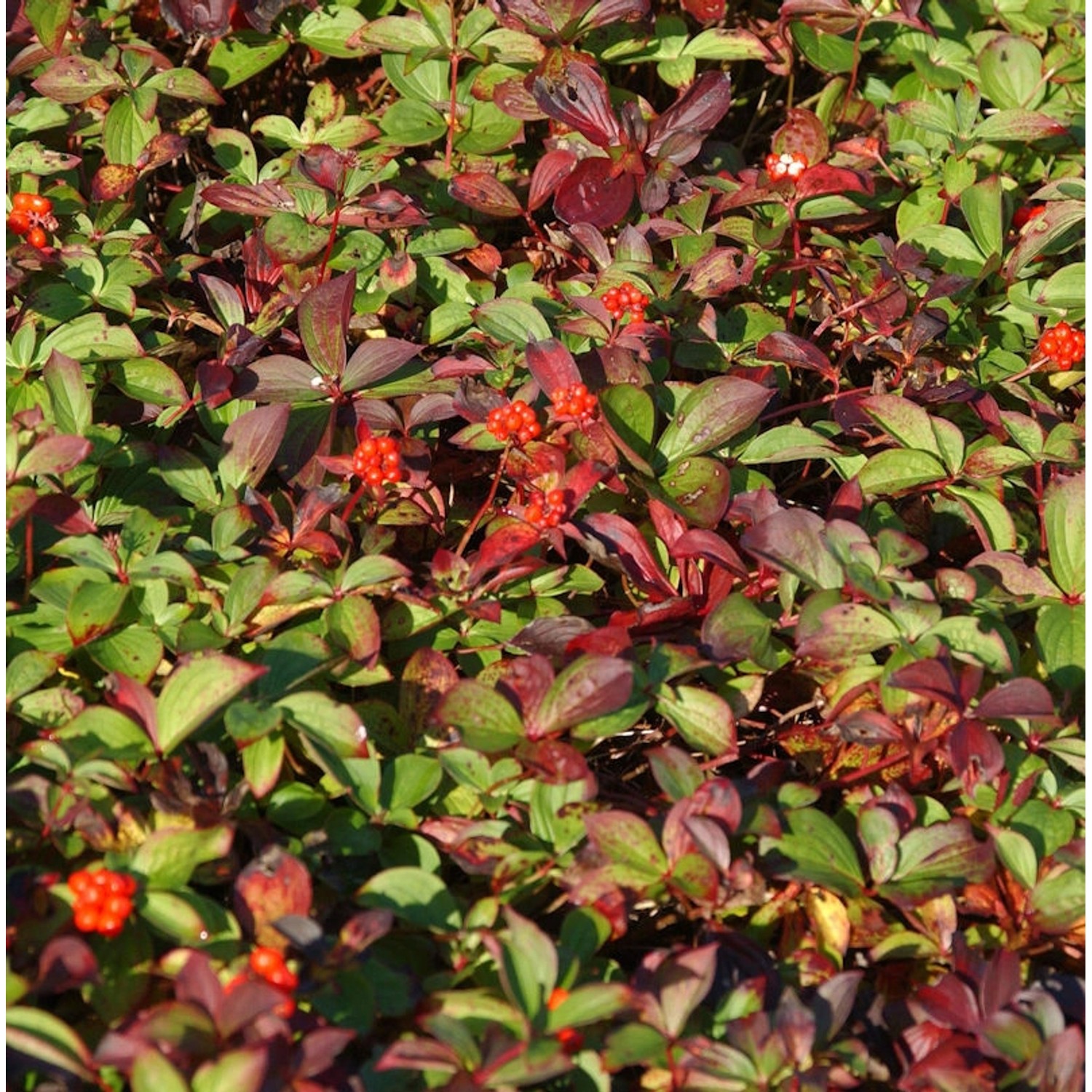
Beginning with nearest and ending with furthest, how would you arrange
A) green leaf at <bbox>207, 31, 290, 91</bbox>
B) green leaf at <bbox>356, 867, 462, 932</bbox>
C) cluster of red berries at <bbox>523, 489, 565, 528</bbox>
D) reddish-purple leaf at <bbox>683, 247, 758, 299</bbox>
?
green leaf at <bbox>356, 867, 462, 932</bbox> < cluster of red berries at <bbox>523, 489, 565, 528</bbox> < reddish-purple leaf at <bbox>683, 247, 758, 299</bbox> < green leaf at <bbox>207, 31, 290, 91</bbox>

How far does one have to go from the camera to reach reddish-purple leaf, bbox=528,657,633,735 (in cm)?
148

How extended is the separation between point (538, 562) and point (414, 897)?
0.46 meters

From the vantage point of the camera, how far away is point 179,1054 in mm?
1219

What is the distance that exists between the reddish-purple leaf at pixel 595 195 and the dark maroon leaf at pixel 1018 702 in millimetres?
998

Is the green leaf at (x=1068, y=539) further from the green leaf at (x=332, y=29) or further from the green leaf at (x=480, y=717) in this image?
the green leaf at (x=332, y=29)

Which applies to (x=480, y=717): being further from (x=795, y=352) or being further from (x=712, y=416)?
(x=795, y=352)

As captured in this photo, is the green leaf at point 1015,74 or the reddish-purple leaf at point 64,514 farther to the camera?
the green leaf at point 1015,74

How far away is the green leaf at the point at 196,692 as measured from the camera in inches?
57.1

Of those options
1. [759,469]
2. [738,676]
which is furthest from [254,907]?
[759,469]

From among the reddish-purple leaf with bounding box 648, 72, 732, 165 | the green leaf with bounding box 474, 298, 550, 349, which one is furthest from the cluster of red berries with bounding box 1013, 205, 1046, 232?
the green leaf with bounding box 474, 298, 550, 349

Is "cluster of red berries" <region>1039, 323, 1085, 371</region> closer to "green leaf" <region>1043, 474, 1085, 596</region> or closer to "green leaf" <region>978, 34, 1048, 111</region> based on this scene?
"green leaf" <region>1043, 474, 1085, 596</region>

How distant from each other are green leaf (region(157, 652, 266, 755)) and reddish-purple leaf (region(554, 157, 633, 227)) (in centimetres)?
100

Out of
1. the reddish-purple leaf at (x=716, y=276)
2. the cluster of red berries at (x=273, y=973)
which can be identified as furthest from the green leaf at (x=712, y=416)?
the cluster of red berries at (x=273, y=973)

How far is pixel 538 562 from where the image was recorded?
1691mm
